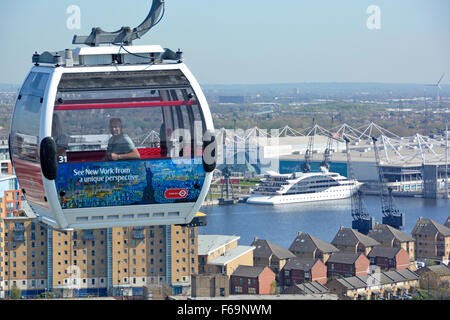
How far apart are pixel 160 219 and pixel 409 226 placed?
1239 centimetres

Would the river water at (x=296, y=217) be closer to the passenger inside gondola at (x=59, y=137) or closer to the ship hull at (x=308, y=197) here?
the ship hull at (x=308, y=197)

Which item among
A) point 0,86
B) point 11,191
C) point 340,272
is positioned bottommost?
point 340,272

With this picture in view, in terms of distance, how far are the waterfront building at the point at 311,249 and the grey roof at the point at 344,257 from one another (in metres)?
0.11

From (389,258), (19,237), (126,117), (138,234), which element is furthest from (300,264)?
(126,117)

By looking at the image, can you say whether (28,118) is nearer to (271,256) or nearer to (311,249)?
(271,256)

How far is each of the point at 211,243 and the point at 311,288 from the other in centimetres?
156

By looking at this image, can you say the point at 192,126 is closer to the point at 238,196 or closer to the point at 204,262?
the point at 204,262

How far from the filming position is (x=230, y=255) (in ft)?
29.8

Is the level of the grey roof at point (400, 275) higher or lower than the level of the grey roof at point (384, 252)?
lower

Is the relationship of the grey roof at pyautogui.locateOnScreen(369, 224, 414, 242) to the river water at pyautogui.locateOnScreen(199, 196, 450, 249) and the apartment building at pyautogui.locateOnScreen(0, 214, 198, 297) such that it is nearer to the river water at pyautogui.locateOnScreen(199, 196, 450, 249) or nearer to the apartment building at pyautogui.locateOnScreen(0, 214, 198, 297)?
the river water at pyautogui.locateOnScreen(199, 196, 450, 249)

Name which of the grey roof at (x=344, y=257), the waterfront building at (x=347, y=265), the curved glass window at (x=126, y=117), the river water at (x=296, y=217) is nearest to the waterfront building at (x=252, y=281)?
the waterfront building at (x=347, y=265)

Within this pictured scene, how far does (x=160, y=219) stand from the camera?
1292 mm

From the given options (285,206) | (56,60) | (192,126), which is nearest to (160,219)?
(192,126)

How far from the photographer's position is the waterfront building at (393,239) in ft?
34.2
